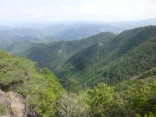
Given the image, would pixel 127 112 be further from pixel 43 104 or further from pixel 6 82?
pixel 6 82

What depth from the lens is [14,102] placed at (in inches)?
1564

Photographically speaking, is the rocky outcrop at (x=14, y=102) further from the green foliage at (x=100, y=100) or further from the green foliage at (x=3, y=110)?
the green foliage at (x=100, y=100)

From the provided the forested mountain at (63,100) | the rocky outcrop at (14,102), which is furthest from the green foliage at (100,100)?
Result: the rocky outcrop at (14,102)

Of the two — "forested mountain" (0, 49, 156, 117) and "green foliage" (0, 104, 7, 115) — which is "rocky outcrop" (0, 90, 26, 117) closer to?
"forested mountain" (0, 49, 156, 117)

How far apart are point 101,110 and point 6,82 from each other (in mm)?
15315

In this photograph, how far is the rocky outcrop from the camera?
36.4 metres

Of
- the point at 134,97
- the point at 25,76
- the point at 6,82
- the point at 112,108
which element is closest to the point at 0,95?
the point at 6,82

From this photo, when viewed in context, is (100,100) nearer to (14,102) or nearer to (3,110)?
(14,102)

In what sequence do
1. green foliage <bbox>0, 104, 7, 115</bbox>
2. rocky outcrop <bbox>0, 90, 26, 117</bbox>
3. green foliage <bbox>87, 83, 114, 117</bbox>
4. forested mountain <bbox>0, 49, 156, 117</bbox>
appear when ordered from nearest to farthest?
green foliage <bbox>0, 104, 7, 115</bbox> < forested mountain <bbox>0, 49, 156, 117</bbox> < rocky outcrop <bbox>0, 90, 26, 117</bbox> < green foliage <bbox>87, 83, 114, 117</bbox>

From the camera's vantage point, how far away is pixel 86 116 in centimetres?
4278

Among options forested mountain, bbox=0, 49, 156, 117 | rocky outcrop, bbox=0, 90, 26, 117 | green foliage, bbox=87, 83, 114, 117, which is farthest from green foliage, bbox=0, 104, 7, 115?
green foliage, bbox=87, 83, 114, 117

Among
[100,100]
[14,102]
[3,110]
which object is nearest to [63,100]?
[100,100]

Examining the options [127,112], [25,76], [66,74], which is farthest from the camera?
[66,74]

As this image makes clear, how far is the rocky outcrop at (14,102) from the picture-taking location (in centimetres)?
3641
